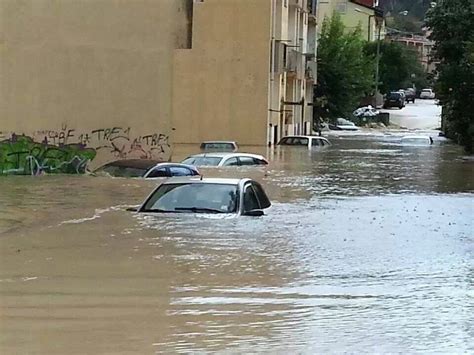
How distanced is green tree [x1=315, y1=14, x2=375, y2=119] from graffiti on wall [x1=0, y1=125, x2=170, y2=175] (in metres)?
34.7

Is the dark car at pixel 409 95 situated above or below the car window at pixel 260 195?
above

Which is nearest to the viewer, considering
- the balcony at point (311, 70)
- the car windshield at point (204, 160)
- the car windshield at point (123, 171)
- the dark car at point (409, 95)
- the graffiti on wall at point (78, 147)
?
the car windshield at point (123, 171)

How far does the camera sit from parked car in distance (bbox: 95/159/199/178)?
26781 millimetres

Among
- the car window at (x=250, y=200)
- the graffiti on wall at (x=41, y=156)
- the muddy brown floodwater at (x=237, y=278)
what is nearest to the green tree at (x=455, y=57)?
the graffiti on wall at (x=41, y=156)

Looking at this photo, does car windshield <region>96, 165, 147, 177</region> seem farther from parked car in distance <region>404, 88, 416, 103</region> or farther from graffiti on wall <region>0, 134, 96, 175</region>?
parked car in distance <region>404, 88, 416, 103</region>

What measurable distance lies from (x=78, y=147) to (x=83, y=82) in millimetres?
2218

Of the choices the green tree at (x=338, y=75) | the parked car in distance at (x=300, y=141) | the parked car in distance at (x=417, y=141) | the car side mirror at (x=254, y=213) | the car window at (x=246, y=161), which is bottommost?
the parked car in distance at (x=417, y=141)

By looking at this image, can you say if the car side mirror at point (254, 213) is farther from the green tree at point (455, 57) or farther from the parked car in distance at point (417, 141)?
the parked car in distance at point (417, 141)

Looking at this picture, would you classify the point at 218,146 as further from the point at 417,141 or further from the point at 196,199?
the point at 196,199

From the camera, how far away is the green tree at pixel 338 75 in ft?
229

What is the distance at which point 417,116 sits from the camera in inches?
3890

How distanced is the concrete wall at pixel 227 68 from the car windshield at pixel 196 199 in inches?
1050

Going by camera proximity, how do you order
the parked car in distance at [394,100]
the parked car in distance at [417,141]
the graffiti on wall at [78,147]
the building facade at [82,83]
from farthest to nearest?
the parked car in distance at [394,100] → the parked car in distance at [417,141] → the building facade at [82,83] → the graffiti on wall at [78,147]

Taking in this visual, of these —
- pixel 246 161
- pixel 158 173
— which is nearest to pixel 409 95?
pixel 246 161
